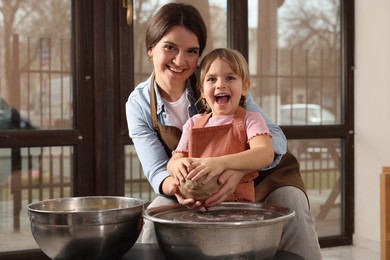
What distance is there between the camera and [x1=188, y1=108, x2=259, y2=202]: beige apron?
5.45 ft

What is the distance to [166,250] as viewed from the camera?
1343mm

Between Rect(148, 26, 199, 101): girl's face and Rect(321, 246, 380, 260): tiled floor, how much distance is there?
5.89ft

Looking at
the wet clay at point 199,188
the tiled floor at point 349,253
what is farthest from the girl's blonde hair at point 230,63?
the tiled floor at point 349,253

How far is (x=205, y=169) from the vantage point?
4.79 feet

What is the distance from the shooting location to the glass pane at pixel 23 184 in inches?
113

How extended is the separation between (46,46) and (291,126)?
144 centimetres

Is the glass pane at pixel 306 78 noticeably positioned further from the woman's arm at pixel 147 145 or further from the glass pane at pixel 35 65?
the woman's arm at pixel 147 145

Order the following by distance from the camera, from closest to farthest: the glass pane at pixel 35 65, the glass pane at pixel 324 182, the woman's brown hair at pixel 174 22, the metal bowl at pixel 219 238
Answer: the metal bowl at pixel 219 238
the woman's brown hair at pixel 174 22
the glass pane at pixel 35 65
the glass pane at pixel 324 182

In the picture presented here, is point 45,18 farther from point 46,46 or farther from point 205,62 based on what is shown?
point 205,62

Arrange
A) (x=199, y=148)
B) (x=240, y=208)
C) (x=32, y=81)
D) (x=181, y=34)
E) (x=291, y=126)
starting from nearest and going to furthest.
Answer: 1. (x=240, y=208)
2. (x=199, y=148)
3. (x=181, y=34)
4. (x=32, y=81)
5. (x=291, y=126)

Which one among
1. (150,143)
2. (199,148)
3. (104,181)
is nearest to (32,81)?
(104,181)

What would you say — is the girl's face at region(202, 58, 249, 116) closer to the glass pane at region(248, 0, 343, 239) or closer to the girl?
the girl

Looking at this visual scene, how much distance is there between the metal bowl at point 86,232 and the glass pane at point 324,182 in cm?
231

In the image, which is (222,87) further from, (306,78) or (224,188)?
(306,78)
